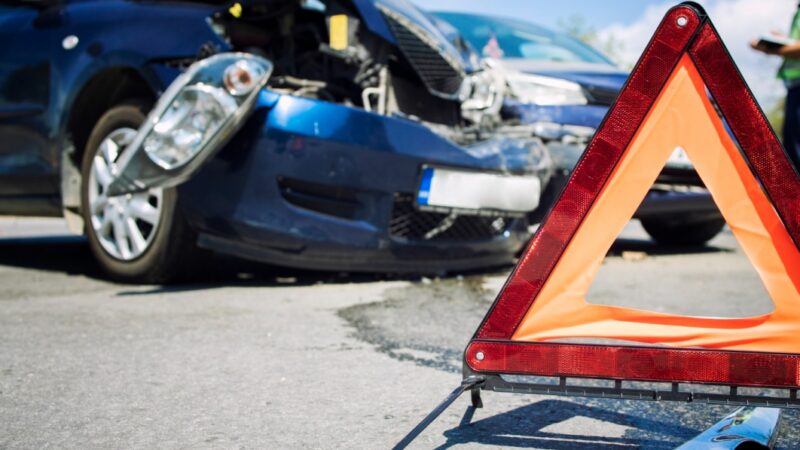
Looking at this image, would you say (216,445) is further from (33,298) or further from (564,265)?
(33,298)

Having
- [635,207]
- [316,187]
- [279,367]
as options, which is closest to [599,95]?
[316,187]

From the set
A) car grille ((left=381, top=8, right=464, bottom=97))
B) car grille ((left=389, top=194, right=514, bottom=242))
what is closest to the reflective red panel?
car grille ((left=389, top=194, right=514, bottom=242))

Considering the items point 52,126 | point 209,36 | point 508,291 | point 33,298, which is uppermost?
point 209,36

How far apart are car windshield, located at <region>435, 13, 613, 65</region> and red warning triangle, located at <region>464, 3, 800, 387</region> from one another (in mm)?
4714

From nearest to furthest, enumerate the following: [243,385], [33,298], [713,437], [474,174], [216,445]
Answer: [713,437] < [216,445] < [243,385] < [33,298] < [474,174]

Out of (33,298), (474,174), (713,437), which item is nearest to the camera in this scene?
(713,437)

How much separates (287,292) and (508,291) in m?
2.35

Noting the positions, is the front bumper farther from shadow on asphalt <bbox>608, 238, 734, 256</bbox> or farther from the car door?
shadow on asphalt <bbox>608, 238, 734, 256</bbox>

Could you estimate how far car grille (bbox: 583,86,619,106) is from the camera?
5977 millimetres

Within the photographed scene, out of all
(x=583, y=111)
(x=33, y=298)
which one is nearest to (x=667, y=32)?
(x=33, y=298)

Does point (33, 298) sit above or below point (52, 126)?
below

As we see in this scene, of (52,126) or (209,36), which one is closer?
(209,36)

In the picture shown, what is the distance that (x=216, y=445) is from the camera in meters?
2.04

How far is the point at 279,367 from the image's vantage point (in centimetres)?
275
